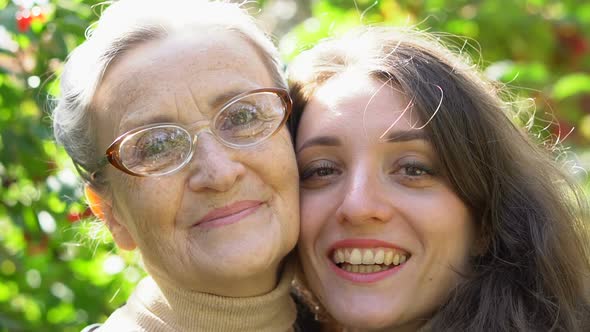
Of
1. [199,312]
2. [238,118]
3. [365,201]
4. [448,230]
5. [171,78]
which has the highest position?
[171,78]

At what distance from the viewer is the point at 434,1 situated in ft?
15.0

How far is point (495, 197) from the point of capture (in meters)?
3.21

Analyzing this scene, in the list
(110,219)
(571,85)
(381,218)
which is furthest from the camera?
(571,85)

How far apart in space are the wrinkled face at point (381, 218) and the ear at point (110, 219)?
24.3 inches

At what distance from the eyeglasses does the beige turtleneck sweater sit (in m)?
0.49

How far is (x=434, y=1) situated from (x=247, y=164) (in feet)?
6.23

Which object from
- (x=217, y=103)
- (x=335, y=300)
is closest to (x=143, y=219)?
(x=217, y=103)

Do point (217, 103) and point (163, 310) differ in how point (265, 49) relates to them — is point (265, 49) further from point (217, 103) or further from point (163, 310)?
point (163, 310)


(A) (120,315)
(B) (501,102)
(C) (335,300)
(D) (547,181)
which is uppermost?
(B) (501,102)

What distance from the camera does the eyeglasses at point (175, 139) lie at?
2979 mm

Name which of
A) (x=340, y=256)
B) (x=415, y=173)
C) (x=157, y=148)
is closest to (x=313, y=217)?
(x=340, y=256)

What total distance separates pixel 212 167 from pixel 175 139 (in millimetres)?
150

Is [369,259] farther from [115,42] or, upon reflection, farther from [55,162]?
[55,162]

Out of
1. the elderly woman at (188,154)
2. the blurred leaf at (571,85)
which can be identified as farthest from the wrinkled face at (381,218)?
the blurred leaf at (571,85)
